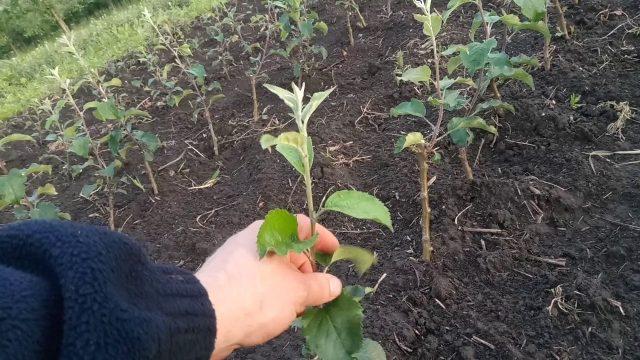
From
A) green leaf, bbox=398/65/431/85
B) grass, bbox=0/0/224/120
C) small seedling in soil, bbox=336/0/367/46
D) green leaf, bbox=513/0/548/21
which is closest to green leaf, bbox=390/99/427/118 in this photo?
green leaf, bbox=398/65/431/85

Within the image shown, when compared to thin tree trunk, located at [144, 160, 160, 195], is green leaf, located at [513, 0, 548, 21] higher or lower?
higher

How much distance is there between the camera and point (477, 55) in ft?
6.91

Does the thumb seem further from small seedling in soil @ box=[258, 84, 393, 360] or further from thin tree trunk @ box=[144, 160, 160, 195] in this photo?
Result: thin tree trunk @ box=[144, 160, 160, 195]

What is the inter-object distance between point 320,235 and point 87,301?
0.72m

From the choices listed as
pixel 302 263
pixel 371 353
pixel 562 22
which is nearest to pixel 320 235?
pixel 302 263

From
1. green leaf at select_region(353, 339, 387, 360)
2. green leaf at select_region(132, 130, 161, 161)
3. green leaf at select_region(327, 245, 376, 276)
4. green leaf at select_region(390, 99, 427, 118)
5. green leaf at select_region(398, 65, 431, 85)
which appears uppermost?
green leaf at select_region(398, 65, 431, 85)

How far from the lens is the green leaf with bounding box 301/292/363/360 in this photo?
139 cm

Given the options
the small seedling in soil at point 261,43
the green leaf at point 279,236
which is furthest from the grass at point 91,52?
the green leaf at point 279,236

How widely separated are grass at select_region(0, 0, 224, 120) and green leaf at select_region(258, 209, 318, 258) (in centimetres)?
394

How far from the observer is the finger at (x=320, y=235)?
151 centimetres

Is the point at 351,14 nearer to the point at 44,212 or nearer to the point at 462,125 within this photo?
the point at 462,125

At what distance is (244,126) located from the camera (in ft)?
11.7

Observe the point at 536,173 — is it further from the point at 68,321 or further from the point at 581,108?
the point at 68,321

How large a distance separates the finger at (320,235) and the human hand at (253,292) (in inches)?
4.0
